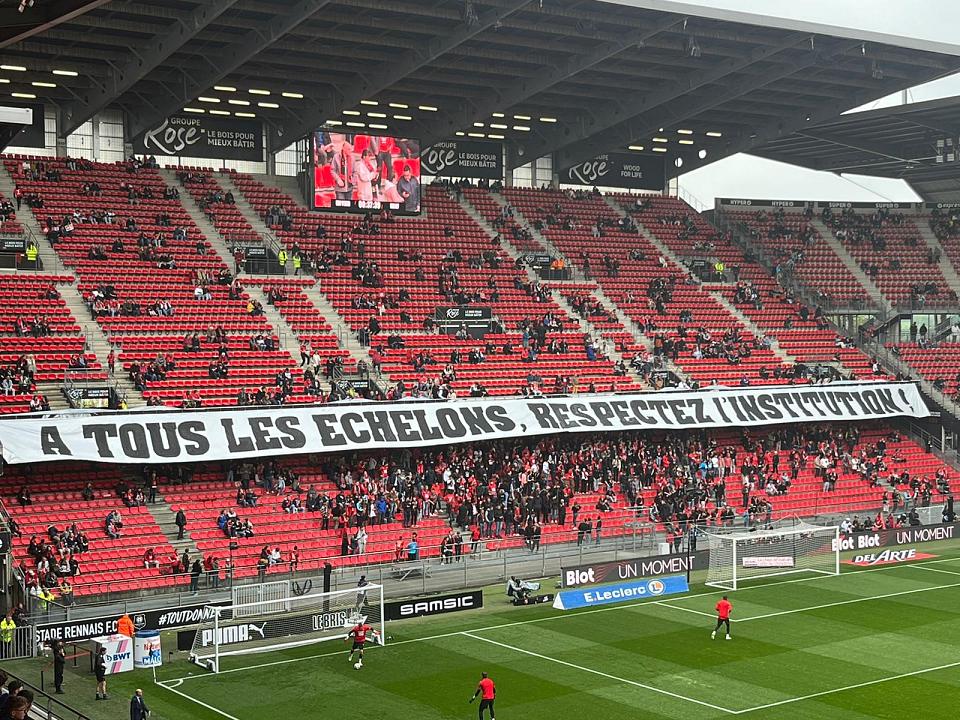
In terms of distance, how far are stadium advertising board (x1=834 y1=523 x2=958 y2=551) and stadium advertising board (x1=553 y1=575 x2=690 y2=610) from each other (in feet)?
25.5

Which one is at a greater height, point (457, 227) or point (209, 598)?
point (457, 227)

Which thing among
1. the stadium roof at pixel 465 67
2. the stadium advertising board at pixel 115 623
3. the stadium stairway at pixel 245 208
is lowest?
the stadium advertising board at pixel 115 623

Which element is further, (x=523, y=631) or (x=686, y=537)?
(x=686, y=537)

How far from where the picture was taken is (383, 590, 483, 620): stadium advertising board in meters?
33.9

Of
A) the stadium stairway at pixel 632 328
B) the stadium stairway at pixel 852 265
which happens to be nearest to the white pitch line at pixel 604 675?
the stadium stairway at pixel 632 328

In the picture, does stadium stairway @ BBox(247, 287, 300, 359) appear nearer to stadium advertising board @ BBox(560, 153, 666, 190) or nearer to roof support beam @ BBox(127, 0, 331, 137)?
roof support beam @ BBox(127, 0, 331, 137)

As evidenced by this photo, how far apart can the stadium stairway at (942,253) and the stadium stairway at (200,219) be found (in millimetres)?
38325

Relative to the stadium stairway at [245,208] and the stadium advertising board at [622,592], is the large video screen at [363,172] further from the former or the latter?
the stadium advertising board at [622,592]

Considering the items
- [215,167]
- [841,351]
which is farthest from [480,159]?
[841,351]

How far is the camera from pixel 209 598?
33812 millimetres

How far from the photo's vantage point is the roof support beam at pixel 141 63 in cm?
4266

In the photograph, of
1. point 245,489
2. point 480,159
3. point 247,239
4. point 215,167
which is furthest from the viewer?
point 480,159

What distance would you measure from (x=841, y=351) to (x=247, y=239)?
28.1m

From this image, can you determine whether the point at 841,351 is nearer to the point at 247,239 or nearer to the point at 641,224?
the point at 641,224
